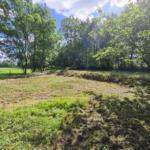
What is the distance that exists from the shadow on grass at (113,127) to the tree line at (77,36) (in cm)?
430

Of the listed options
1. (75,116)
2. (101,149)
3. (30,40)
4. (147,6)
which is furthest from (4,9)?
(101,149)

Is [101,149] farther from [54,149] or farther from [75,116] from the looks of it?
[75,116]

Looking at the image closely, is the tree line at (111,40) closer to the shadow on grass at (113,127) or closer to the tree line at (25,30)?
the shadow on grass at (113,127)

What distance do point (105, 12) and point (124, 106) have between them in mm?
6615

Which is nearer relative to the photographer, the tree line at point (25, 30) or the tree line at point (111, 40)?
the tree line at point (111, 40)

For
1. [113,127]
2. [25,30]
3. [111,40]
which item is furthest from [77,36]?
[113,127]

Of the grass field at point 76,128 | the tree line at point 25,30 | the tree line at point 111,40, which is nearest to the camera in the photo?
the grass field at point 76,128

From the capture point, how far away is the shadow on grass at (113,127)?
211 centimetres

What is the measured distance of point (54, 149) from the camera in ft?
6.57

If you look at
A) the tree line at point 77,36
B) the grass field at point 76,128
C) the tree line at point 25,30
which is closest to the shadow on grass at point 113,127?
the grass field at point 76,128

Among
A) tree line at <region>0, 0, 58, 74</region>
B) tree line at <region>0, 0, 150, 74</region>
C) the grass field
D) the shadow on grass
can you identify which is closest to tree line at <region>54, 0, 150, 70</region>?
tree line at <region>0, 0, 150, 74</region>

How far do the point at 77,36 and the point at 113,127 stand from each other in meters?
28.4

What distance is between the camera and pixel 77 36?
91.8 ft

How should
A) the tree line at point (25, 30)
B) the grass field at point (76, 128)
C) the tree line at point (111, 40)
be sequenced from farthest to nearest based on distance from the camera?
the tree line at point (25, 30) < the tree line at point (111, 40) < the grass field at point (76, 128)
